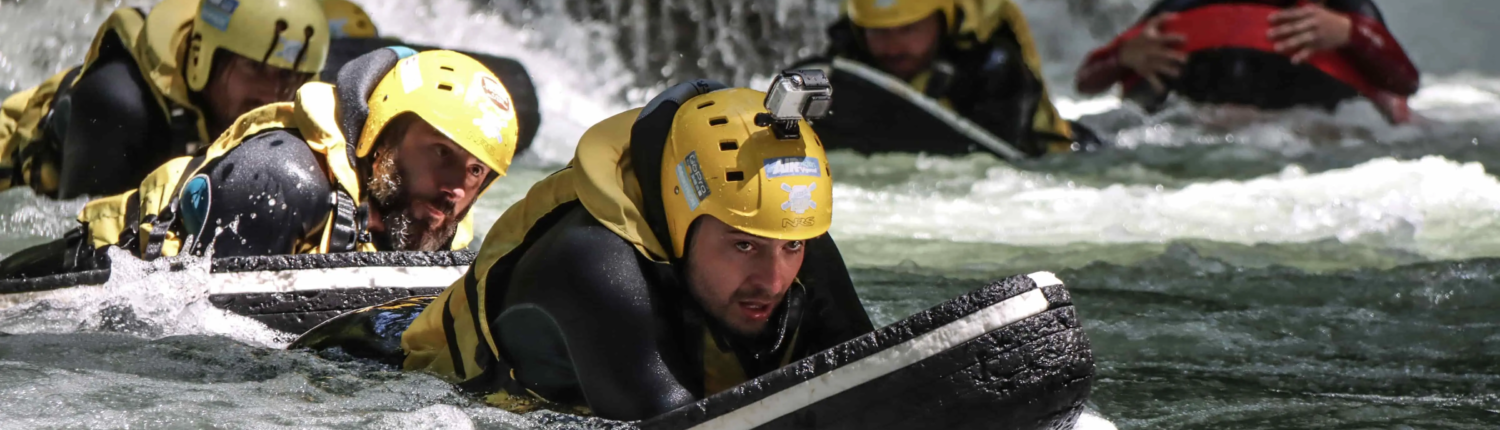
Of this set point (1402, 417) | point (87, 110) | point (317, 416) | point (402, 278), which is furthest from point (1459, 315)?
point (87, 110)

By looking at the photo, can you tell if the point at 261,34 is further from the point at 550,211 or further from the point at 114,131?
Result: the point at 550,211

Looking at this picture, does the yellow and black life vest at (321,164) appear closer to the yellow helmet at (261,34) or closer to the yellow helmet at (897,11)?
the yellow helmet at (261,34)

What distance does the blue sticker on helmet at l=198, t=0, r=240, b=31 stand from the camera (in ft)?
15.7

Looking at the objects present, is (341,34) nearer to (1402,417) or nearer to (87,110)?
(87,110)

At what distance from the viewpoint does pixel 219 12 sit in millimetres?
4828

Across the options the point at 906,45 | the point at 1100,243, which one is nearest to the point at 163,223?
the point at 1100,243

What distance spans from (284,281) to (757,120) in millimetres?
1495

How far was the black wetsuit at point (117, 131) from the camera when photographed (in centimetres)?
515

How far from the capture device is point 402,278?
407cm

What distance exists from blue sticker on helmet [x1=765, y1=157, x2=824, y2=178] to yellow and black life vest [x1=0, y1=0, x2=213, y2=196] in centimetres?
259

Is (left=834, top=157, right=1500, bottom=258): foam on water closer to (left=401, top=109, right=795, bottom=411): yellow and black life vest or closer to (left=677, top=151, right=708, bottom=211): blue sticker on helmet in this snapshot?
(left=401, top=109, right=795, bottom=411): yellow and black life vest

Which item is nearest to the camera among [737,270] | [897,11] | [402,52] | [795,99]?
[795,99]

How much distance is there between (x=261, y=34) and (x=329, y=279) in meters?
1.04

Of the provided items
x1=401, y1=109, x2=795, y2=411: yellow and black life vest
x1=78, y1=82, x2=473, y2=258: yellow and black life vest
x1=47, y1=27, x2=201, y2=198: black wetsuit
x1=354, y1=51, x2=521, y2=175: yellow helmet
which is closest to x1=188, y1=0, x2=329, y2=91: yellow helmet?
x1=47, y1=27, x2=201, y2=198: black wetsuit
